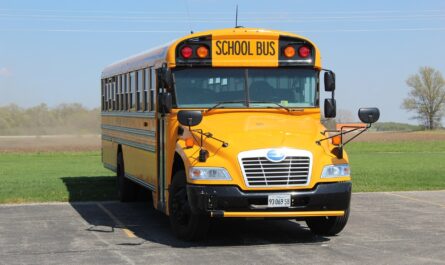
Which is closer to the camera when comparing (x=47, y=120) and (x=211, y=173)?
(x=211, y=173)

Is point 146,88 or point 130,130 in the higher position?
point 146,88

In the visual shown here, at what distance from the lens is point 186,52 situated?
9.84 meters

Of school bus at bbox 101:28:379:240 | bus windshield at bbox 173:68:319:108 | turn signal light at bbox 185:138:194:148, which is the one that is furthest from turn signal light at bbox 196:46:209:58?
turn signal light at bbox 185:138:194:148

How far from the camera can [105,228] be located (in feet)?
35.2

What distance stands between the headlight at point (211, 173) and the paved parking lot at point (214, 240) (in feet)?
2.77

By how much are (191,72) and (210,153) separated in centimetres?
150

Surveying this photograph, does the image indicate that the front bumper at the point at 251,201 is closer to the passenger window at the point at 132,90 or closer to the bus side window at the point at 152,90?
the bus side window at the point at 152,90

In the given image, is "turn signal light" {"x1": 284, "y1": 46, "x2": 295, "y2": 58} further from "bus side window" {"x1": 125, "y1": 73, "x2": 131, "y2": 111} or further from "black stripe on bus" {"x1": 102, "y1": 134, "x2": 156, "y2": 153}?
"bus side window" {"x1": 125, "y1": 73, "x2": 131, "y2": 111}

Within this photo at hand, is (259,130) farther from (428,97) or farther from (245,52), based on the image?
(428,97)

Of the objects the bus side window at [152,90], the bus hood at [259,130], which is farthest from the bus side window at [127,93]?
the bus hood at [259,130]

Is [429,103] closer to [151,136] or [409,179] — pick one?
[409,179]

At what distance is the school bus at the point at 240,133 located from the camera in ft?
28.4

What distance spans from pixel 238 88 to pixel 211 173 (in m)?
1.68

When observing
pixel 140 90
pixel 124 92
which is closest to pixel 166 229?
pixel 140 90
